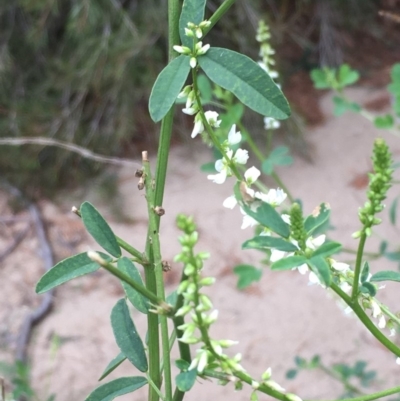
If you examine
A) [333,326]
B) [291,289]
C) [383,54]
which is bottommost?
[333,326]

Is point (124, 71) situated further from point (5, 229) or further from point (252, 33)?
point (5, 229)

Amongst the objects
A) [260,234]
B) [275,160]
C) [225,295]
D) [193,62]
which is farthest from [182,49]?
[225,295]

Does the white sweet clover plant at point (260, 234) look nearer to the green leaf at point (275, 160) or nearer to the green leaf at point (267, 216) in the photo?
the green leaf at point (267, 216)

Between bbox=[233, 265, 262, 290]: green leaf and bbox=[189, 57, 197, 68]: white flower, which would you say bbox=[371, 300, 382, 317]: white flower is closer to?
bbox=[189, 57, 197, 68]: white flower

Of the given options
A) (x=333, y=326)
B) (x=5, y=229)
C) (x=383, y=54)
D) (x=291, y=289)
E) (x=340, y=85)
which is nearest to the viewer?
(x=340, y=85)

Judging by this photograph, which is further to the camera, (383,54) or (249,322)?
(383,54)

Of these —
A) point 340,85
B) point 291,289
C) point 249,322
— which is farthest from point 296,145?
point 340,85
